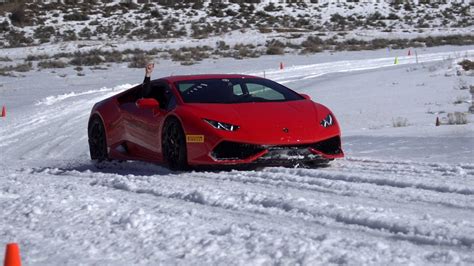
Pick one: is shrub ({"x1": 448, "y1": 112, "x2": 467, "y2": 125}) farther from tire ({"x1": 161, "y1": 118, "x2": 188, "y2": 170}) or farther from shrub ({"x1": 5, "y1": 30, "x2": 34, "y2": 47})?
shrub ({"x1": 5, "y1": 30, "x2": 34, "y2": 47})

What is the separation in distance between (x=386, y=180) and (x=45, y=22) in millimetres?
53069

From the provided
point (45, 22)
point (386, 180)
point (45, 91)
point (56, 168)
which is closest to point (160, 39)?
point (45, 22)

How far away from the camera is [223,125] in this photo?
31.8 ft

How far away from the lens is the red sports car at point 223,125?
9625mm

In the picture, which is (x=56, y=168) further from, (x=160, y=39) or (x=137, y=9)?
(x=137, y=9)

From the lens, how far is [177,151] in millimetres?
10016

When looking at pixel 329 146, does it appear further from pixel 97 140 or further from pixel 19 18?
pixel 19 18

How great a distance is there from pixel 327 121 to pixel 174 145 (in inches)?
69.7

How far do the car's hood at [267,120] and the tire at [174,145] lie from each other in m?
0.31

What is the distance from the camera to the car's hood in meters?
9.64

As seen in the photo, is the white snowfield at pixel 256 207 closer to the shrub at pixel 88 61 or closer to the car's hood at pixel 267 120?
the car's hood at pixel 267 120

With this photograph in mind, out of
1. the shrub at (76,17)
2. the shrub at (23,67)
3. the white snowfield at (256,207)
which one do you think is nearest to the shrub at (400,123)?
the white snowfield at (256,207)

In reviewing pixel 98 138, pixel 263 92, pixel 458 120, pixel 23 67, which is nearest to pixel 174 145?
pixel 263 92

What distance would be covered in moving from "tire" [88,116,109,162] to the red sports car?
1.44 feet
